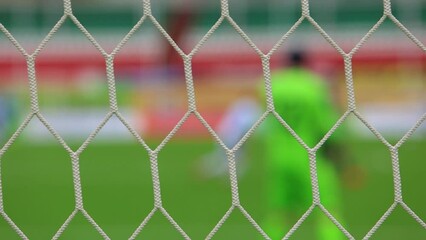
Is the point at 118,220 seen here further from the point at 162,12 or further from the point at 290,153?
the point at 162,12

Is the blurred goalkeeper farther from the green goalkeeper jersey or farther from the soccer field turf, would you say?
the soccer field turf

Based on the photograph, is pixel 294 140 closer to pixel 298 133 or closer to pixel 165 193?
pixel 298 133

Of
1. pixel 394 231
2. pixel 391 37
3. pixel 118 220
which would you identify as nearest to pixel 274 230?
pixel 394 231

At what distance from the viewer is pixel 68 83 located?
2038 centimetres

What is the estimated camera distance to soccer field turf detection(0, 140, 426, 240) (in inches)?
269

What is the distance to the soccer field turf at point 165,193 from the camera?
6824 mm

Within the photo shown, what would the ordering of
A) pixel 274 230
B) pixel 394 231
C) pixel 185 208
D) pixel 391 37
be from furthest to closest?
Answer: pixel 391 37
pixel 185 208
pixel 394 231
pixel 274 230

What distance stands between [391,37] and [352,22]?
1.04 m

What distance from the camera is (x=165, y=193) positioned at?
29.7 feet

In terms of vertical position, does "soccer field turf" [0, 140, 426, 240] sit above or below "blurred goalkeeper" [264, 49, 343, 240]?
below

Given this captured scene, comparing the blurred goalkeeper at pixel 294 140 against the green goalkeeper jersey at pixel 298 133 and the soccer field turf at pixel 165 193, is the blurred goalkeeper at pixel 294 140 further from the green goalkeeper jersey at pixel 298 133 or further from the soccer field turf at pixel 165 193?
the soccer field turf at pixel 165 193

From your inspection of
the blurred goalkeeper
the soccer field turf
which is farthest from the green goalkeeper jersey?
the soccer field turf

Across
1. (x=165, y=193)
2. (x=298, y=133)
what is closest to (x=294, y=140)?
(x=298, y=133)

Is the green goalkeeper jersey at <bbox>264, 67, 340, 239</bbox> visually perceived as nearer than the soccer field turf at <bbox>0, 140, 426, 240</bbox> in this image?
Yes
